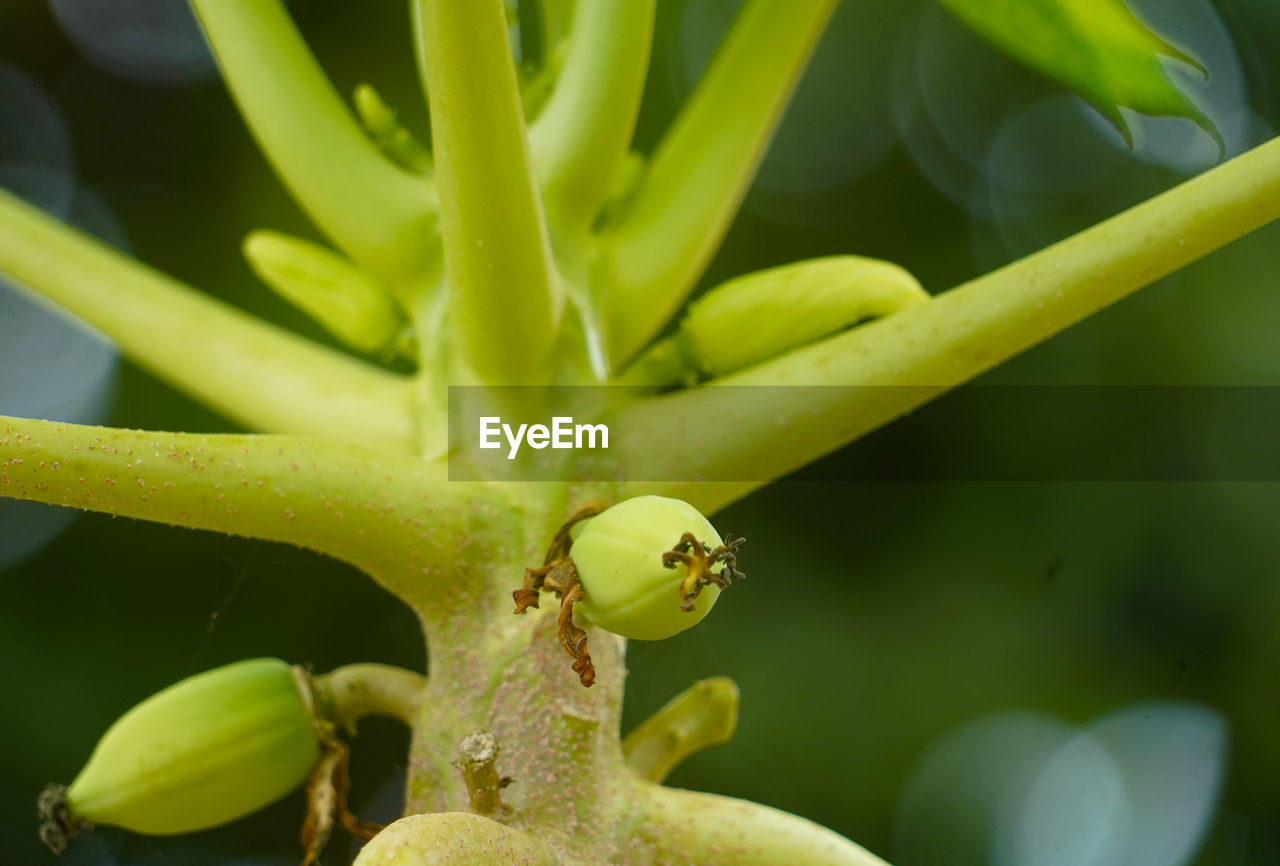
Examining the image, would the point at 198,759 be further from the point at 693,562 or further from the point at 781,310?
the point at 781,310

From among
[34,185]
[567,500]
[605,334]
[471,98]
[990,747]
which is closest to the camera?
[471,98]

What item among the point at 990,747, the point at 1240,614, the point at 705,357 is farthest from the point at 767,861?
the point at 1240,614

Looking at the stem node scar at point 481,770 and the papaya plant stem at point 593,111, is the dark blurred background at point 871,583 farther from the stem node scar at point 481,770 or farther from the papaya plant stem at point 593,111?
the stem node scar at point 481,770

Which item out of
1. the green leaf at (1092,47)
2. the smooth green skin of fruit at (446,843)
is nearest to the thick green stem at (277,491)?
the smooth green skin of fruit at (446,843)

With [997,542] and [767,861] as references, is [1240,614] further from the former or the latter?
[767,861]

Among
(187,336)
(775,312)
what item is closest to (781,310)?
(775,312)
